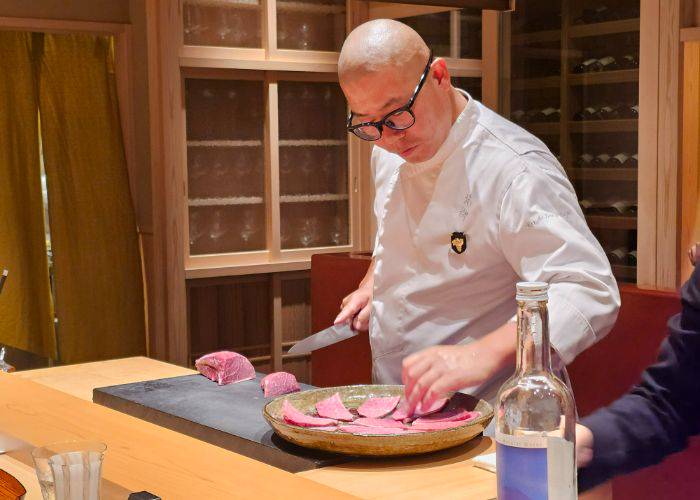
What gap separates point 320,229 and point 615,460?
4738 mm

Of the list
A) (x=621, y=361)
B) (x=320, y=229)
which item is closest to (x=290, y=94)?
(x=320, y=229)

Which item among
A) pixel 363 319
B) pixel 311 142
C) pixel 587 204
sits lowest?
pixel 363 319

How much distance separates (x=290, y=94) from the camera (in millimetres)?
5605

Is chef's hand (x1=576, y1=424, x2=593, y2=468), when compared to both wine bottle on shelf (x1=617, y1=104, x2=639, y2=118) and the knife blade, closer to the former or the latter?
the knife blade

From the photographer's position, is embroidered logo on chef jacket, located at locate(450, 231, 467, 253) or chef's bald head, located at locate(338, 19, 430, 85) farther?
embroidered logo on chef jacket, located at locate(450, 231, 467, 253)

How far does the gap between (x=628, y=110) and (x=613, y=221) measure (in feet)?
1.67

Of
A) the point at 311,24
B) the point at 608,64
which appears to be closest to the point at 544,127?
the point at 608,64

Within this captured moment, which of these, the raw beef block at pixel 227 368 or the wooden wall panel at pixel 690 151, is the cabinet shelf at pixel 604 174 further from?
the raw beef block at pixel 227 368

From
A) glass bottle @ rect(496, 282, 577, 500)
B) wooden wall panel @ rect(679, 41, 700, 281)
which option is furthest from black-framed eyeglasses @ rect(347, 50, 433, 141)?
wooden wall panel @ rect(679, 41, 700, 281)

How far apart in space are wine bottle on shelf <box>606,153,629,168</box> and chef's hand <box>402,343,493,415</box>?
300cm

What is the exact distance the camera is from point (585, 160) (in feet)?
15.7

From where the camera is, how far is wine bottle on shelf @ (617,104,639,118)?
441 cm

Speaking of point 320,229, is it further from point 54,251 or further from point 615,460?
point 615,460

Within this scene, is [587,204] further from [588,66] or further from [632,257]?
[588,66]
